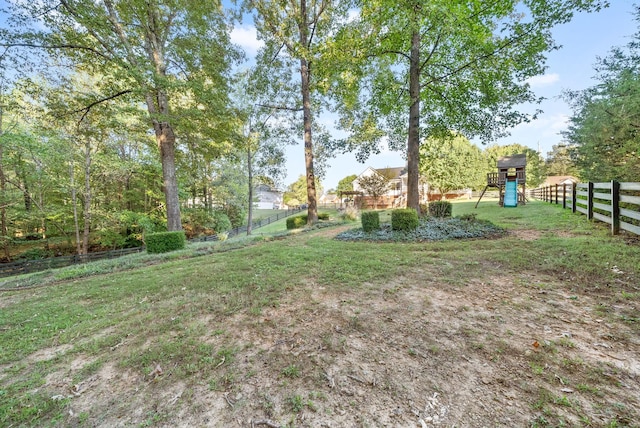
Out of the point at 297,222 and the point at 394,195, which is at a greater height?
the point at 394,195

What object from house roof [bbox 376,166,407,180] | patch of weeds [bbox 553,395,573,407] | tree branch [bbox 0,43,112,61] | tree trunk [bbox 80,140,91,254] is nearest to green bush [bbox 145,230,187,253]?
tree branch [bbox 0,43,112,61]

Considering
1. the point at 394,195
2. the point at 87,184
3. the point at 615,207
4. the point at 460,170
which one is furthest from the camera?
the point at 394,195

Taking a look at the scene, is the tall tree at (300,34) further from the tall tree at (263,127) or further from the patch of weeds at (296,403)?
the patch of weeds at (296,403)

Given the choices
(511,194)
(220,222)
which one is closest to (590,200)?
(511,194)

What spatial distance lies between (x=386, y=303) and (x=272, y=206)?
4829 cm

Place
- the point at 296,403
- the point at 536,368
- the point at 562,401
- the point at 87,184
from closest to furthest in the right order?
the point at 562,401
the point at 296,403
the point at 536,368
the point at 87,184

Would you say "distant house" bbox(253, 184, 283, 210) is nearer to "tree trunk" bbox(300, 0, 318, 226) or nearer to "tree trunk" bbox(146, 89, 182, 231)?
"tree trunk" bbox(300, 0, 318, 226)

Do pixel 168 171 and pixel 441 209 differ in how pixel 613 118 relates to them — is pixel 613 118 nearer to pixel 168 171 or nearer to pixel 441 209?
pixel 441 209

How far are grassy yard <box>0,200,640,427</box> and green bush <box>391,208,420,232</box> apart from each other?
131 inches

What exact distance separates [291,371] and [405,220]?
258 inches

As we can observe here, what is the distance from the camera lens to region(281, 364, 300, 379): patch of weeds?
6.41 feet

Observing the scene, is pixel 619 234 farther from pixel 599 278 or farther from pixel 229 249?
pixel 229 249

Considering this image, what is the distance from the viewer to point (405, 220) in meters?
7.73

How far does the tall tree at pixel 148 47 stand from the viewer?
774 centimetres
